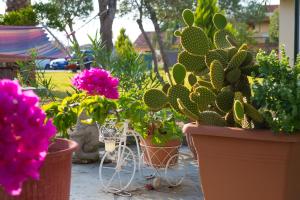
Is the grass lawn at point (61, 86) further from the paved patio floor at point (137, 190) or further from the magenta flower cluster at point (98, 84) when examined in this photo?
the magenta flower cluster at point (98, 84)

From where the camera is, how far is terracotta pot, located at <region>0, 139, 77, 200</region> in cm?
264

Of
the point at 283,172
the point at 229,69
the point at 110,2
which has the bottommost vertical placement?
the point at 283,172

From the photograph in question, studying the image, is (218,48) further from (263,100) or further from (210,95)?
(263,100)

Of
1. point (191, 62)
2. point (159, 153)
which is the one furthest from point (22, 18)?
point (191, 62)

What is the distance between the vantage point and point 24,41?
42.1 feet

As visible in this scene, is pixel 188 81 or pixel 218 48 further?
pixel 188 81

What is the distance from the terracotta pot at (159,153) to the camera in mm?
4665

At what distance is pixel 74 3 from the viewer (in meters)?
18.8

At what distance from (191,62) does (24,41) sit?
377 inches

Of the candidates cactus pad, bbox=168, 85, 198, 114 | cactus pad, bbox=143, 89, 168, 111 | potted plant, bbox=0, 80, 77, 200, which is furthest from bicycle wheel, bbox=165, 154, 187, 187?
potted plant, bbox=0, 80, 77, 200

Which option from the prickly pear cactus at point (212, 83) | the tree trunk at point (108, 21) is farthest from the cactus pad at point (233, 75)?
the tree trunk at point (108, 21)

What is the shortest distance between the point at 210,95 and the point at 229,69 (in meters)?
0.23

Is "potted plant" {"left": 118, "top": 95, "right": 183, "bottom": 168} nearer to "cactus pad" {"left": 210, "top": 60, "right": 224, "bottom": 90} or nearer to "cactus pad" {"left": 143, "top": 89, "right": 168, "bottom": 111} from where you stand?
"cactus pad" {"left": 143, "top": 89, "right": 168, "bottom": 111}

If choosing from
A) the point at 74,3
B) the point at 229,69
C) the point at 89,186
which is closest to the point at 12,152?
the point at 229,69
